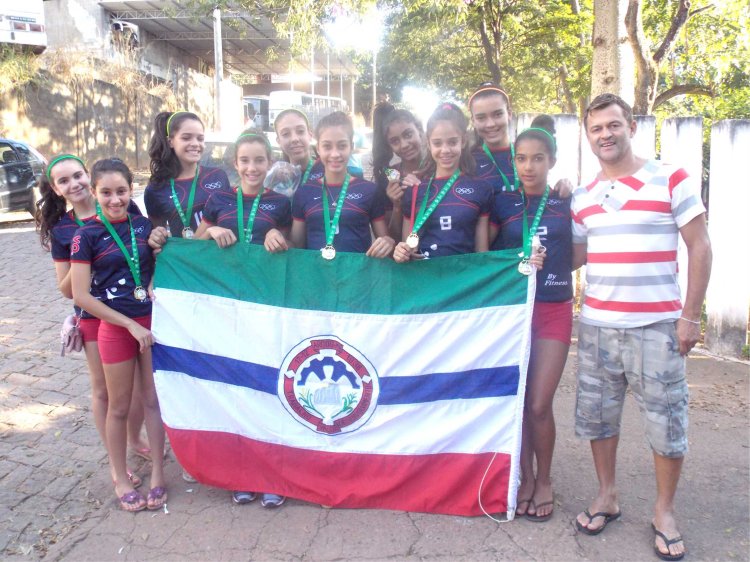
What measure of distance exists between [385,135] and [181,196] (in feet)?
4.46

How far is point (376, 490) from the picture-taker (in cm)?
349

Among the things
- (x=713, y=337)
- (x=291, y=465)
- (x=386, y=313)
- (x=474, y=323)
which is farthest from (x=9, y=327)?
A: (x=713, y=337)

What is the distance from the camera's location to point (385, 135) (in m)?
4.25

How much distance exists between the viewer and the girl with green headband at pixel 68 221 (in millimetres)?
3545

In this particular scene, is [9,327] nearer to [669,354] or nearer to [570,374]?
[570,374]

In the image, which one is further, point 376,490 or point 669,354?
point 376,490

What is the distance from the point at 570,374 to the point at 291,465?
306 centimetres

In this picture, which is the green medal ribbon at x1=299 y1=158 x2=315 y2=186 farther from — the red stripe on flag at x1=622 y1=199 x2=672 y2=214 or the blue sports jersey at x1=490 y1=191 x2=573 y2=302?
the red stripe on flag at x1=622 y1=199 x2=672 y2=214

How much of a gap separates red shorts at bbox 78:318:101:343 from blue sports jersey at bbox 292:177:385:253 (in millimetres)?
1269

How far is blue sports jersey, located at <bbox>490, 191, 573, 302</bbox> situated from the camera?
132 inches

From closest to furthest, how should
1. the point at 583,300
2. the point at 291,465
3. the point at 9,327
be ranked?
the point at 583,300 → the point at 291,465 → the point at 9,327

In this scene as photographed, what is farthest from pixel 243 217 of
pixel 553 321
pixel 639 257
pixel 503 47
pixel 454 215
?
pixel 503 47

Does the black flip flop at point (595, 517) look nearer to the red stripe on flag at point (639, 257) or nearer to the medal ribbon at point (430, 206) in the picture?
the red stripe on flag at point (639, 257)

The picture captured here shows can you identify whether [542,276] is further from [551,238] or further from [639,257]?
[639,257]
